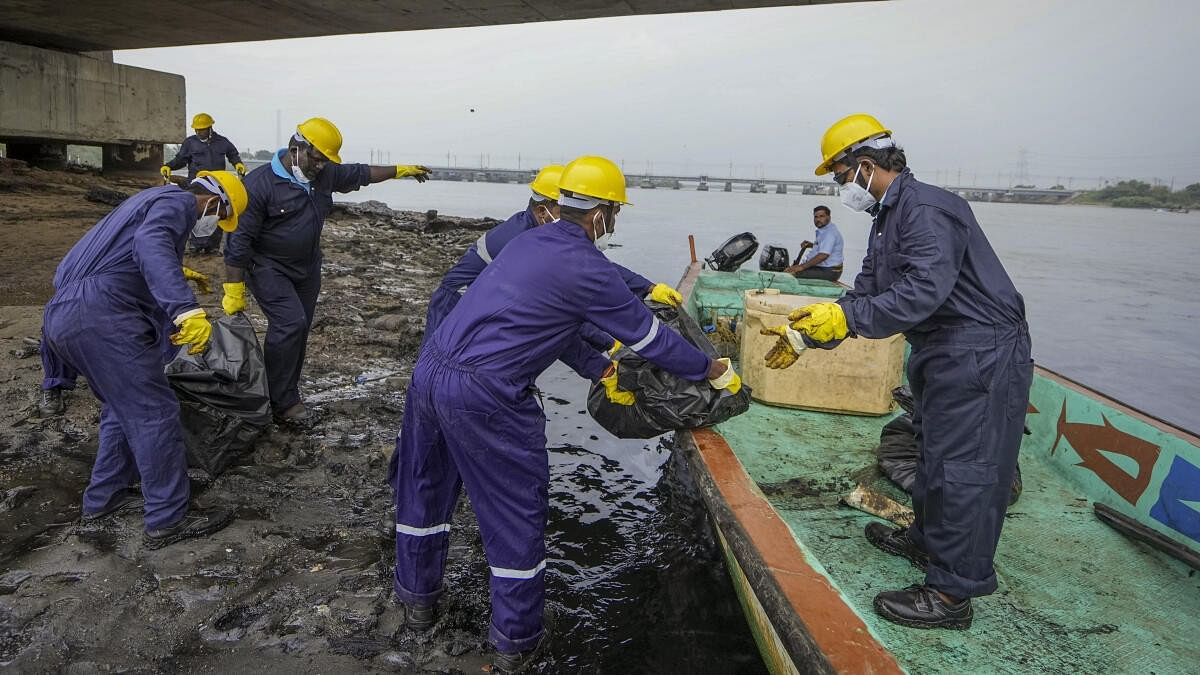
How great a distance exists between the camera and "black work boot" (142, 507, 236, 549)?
3.16 meters

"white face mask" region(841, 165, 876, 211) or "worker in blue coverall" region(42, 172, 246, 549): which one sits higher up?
"white face mask" region(841, 165, 876, 211)

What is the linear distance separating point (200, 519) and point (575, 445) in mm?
2580

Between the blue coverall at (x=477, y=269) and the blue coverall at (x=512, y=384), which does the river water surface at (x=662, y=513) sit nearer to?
the blue coverall at (x=512, y=384)

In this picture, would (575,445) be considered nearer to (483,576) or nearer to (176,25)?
(483,576)

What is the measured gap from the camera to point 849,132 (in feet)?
8.76

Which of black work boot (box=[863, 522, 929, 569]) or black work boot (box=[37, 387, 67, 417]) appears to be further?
black work boot (box=[37, 387, 67, 417])

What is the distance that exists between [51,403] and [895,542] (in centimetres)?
475

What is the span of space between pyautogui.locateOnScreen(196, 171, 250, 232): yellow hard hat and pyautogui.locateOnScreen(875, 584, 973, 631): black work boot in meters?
3.29

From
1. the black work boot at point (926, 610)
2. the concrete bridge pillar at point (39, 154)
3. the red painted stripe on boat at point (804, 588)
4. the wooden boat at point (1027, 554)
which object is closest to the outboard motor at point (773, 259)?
the wooden boat at point (1027, 554)

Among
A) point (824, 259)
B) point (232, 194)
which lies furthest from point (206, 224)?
point (824, 259)

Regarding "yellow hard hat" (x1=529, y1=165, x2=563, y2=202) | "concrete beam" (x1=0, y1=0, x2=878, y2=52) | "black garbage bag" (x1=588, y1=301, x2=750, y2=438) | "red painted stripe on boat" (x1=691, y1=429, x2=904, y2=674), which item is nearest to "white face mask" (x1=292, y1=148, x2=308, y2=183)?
"yellow hard hat" (x1=529, y1=165, x2=563, y2=202)

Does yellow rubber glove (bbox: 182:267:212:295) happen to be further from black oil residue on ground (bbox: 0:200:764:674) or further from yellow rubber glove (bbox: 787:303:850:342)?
yellow rubber glove (bbox: 787:303:850:342)

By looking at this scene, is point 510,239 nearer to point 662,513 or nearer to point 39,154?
point 662,513

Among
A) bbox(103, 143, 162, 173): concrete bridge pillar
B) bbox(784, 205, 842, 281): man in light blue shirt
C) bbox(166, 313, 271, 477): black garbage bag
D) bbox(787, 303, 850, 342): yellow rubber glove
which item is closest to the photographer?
bbox(787, 303, 850, 342): yellow rubber glove
